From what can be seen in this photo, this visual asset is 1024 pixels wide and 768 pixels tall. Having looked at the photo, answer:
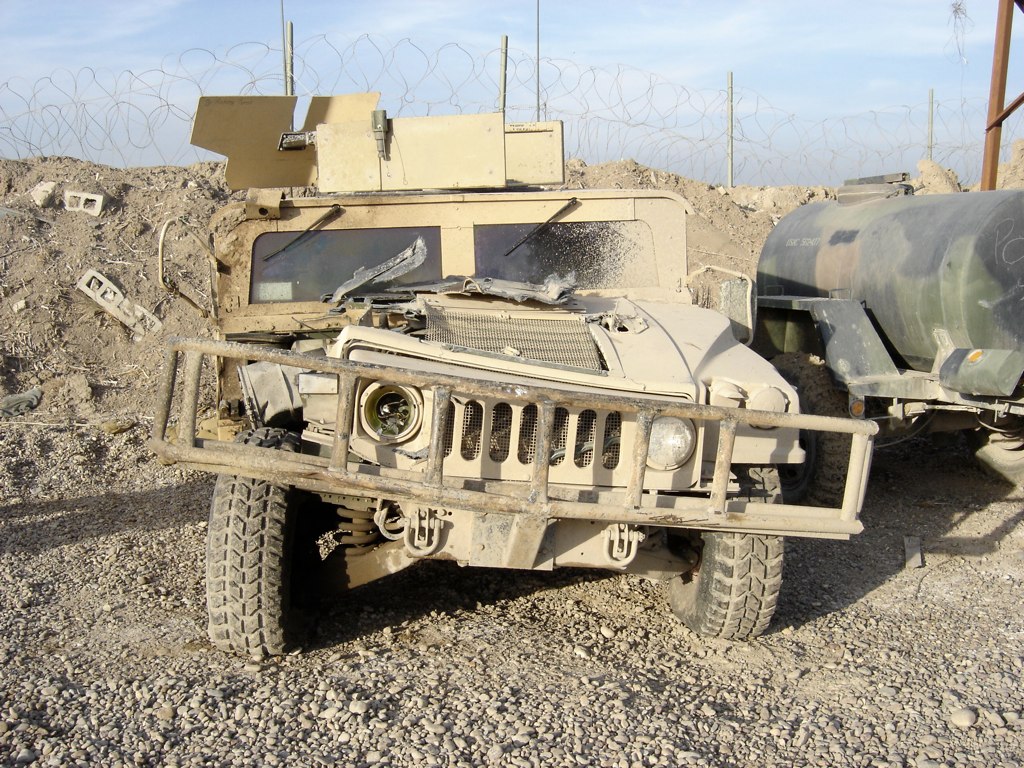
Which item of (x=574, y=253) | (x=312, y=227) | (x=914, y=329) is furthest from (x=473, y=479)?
(x=914, y=329)

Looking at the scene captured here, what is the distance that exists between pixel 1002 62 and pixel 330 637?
7698mm

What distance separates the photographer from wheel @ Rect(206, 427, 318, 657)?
12.0 feet

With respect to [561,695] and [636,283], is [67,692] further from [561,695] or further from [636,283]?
[636,283]

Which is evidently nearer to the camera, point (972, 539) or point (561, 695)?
point (561, 695)

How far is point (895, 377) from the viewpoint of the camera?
601 centimetres

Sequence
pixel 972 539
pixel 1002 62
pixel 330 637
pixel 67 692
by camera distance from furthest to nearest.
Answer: pixel 1002 62, pixel 972 539, pixel 330 637, pixel 67 692

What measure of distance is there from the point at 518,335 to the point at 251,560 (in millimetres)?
1273

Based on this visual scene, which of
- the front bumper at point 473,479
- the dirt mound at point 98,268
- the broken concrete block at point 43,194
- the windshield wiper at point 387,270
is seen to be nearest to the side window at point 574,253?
the windshield wiper at point 387,270

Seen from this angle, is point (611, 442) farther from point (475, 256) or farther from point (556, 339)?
point (475, 256)

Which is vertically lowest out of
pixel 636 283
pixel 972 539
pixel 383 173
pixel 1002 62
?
pixel 972 539

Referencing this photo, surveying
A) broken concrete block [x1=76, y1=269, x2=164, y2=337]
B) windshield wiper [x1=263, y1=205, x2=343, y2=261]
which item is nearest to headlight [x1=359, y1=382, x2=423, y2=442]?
windshield wiper [x1=263, y1=205, x2=343, y2=261]

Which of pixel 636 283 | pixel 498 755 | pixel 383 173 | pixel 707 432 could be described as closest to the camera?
pixel 498 755

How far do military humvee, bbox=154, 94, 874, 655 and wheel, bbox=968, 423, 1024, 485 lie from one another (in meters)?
2.71

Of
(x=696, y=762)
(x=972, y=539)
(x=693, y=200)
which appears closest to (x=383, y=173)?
(x=696, y=762)
